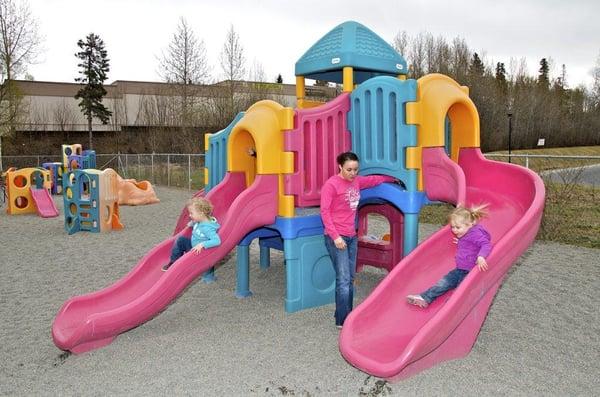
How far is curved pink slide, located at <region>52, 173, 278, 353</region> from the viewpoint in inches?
171

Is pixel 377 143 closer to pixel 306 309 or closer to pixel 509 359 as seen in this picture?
pixel 306 309

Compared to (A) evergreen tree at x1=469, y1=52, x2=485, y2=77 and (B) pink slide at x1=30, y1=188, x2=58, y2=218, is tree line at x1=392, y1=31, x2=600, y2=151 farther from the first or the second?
(B) pink slide at x1=30, y1=188, x2=58, y2=218

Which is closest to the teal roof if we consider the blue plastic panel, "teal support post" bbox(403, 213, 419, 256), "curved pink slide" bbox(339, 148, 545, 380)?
the blue plastic panel

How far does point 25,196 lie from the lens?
50.2 feet

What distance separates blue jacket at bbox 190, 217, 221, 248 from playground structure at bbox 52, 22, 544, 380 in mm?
103

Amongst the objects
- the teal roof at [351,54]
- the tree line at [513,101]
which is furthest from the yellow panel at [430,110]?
the tree line at [513,101]

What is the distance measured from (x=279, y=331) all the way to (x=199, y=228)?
1.25 metres

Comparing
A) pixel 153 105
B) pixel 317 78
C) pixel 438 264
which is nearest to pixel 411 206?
pixel 438 264

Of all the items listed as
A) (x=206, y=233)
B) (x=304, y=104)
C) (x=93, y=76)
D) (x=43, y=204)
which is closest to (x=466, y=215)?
(x=206, y=233)

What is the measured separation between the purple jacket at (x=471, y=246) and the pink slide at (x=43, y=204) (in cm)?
1303

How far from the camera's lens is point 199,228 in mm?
5066

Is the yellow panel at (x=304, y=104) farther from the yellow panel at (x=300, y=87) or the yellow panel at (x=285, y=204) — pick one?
the yellow panel at (x=285, y=204)

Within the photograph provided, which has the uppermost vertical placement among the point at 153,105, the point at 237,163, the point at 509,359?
the point at 153,105

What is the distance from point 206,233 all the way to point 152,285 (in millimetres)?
772
